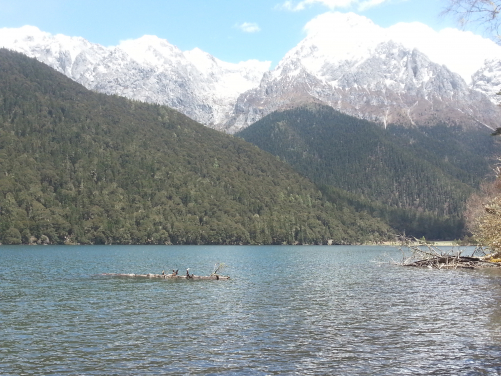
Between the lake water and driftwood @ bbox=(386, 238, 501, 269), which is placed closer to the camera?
the lake water

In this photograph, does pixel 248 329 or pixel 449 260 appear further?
pixel 449 260

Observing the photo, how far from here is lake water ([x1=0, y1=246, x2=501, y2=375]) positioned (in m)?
27.3

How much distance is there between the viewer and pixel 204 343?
32.5 metres

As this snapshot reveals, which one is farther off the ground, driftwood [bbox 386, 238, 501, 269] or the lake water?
driftwood [bbox 386, 238, 501, 269]

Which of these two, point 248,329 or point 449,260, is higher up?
point 449,260

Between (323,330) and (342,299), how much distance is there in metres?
18.0

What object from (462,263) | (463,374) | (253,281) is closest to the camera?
(463,374)

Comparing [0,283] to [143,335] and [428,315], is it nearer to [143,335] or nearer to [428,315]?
[143,335]

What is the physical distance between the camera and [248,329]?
37.1 m

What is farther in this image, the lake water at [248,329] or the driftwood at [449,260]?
the driftwood at [449,260]

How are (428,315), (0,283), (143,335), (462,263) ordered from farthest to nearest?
1. (462,263)
2. (0,283)
3. (428,315)
4. (143,335)

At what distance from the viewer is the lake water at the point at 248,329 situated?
2730cm

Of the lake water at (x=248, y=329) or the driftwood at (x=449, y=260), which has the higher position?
the driftwood at (x=449, y=260)

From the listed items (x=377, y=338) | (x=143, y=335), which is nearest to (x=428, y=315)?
(x=377, y=338)
